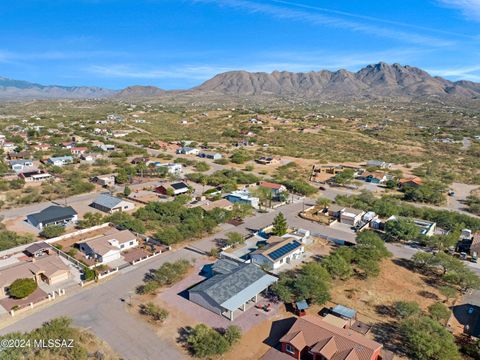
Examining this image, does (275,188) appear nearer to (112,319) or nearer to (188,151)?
(112,319)

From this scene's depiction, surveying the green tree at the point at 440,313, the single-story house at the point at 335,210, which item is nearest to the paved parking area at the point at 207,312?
the green tree at the point at 440,313

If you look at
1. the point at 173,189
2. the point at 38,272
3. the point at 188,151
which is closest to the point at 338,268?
the point at 38,272

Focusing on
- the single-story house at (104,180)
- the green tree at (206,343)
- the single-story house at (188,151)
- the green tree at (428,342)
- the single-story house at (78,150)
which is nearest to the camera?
the green tree at (428,342)

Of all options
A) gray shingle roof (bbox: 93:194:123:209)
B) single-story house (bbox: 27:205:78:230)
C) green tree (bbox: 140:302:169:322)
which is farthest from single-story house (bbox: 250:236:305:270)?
single-story house (bbox: 27:205:78:230)

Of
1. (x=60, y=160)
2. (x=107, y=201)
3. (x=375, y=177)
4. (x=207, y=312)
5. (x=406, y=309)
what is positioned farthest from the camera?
(x=60, y=160)

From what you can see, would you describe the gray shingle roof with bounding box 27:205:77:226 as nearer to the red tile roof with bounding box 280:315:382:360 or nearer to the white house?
the white house

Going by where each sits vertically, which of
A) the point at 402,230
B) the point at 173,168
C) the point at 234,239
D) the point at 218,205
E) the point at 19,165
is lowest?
the point at 234,239

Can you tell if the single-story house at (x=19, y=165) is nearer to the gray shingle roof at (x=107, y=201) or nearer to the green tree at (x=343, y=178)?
the gray shingle roof at (x=107, y=201)
